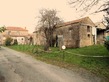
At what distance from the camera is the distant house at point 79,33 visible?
33.2 metres

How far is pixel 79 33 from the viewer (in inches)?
1298

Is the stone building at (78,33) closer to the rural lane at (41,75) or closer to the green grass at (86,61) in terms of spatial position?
the green grass at (86,61)

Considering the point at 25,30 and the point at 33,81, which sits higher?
the point at 25,30

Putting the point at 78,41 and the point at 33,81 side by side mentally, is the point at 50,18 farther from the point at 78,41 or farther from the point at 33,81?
the point at 33,81

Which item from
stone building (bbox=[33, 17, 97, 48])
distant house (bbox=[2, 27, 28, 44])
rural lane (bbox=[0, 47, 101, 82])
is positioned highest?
distant house (bbox=[2, 27, 28, 44])

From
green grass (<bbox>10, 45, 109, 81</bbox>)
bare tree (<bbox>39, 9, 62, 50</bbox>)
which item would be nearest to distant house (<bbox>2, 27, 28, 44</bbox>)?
bare tree (<bbox>39, 9, 62, 50</bbox>)

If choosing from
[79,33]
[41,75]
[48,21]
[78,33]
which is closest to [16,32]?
[48,21]

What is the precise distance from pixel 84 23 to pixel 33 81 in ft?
88.4

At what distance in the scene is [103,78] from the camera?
9.92m

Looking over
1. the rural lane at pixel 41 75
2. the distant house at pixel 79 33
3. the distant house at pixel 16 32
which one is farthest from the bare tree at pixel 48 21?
the distant house at pixel 16 32

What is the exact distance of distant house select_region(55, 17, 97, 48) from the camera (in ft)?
109

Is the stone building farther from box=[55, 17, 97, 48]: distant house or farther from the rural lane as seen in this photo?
the rural lane

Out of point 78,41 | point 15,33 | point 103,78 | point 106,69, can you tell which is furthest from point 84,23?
point 15,33

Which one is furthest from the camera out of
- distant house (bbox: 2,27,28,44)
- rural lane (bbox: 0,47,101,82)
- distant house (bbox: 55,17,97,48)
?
distant house (bbox: 2,27,28,44)
